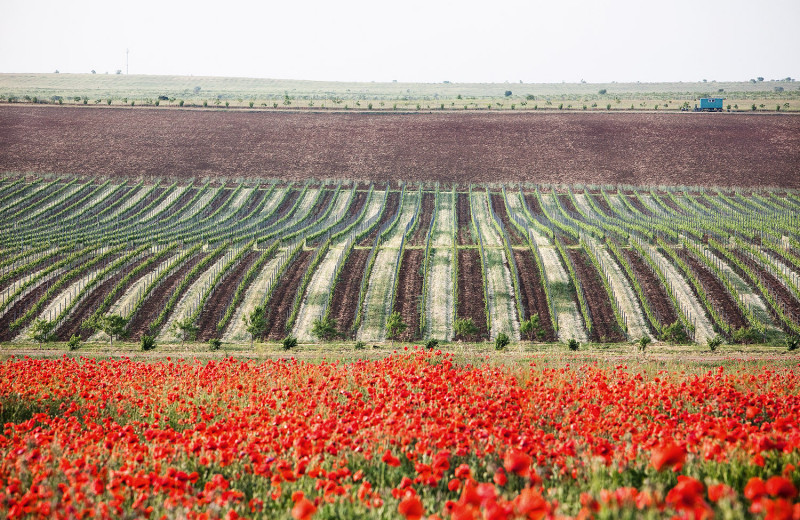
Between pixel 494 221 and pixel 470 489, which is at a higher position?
pixel 494 221

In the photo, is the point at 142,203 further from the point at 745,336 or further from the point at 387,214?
the point at 745,336

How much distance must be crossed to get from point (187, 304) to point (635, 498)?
110 ft

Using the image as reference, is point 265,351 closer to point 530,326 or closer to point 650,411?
point 530,326

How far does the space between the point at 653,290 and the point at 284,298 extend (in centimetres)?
2264

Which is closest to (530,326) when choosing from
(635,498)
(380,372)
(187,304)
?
(380,372)

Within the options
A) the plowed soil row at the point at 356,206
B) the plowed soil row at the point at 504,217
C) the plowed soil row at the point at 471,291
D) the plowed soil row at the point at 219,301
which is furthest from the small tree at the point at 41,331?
the plowed soil row at the point at 504,217

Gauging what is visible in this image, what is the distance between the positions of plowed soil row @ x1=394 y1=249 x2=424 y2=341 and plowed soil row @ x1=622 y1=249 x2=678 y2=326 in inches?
532

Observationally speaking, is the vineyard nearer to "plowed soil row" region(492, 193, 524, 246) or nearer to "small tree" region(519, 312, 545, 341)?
"small tree" region(519, 312, 545, 341)

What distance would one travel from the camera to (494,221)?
2087 inches

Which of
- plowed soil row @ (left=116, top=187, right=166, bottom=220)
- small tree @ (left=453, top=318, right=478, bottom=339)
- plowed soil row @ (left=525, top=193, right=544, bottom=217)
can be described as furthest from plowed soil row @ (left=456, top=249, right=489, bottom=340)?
plowed soil row @ (left=116, top=187, right=166, bottom=220)

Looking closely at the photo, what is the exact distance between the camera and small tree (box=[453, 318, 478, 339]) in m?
31.2

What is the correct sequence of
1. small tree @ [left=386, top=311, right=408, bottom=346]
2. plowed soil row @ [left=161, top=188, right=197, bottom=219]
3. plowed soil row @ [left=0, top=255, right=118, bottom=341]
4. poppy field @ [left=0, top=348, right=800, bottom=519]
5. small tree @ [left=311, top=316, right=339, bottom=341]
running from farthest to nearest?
plowed soil row @ [left=161, top=188, right=197, bottom=219] < plowed soil row @ [left=0, top=255, right=118, bottom=341] < small tree @ [left=311, top=316, right=339, bottom=341] < small tree @ [left=386, top=311, right=408, bottom=346] < poppy field @ [left=0, top=348, right=800, bottom=519]

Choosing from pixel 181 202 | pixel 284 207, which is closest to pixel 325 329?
pixel 284 207

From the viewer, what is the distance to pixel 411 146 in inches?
3049
